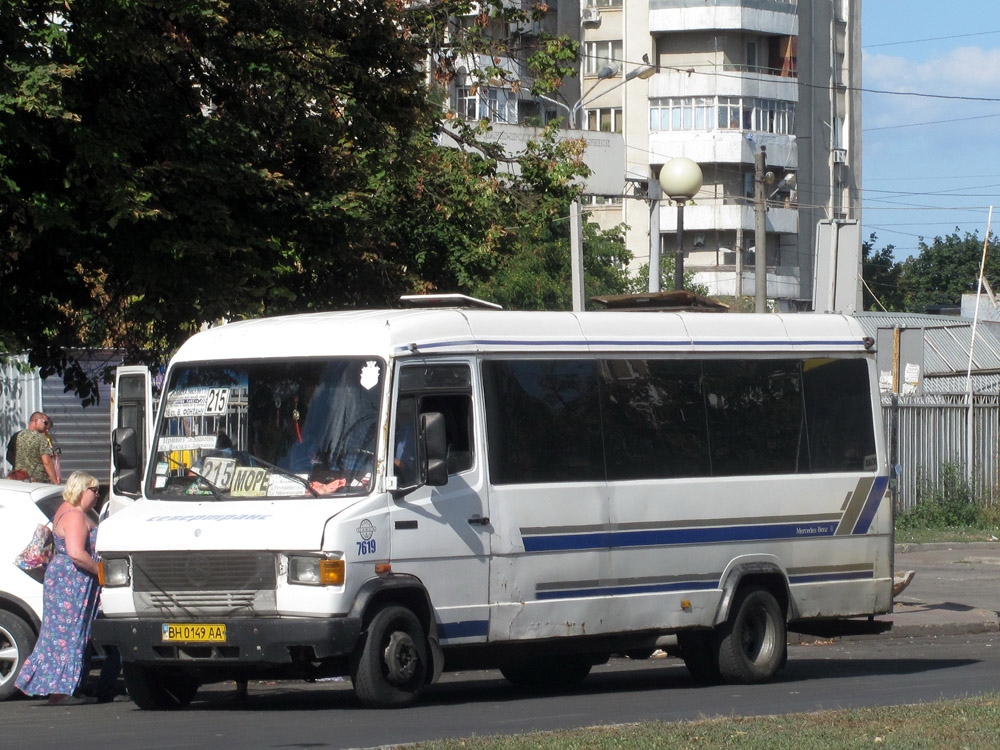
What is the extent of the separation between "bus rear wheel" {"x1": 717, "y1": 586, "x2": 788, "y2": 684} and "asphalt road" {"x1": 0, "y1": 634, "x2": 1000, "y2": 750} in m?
0.14

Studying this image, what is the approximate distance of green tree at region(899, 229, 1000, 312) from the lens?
9044 cm

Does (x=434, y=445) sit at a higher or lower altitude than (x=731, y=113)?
lower

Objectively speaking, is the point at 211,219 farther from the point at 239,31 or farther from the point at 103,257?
the point at 239,31

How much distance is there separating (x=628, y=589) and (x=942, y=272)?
8469cm

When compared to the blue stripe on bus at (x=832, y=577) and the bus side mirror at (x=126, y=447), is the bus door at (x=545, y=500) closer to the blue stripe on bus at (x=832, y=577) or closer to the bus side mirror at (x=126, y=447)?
the blue stripe on bus at (x=832, y=577)

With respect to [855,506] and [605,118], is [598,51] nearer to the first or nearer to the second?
[605,118]

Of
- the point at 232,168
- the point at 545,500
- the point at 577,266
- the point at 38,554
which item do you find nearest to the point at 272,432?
the point at 545,500

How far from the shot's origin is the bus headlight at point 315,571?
376 inches

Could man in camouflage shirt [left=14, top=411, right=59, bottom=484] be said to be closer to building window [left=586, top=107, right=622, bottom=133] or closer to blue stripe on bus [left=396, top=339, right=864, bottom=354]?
blue stripe on bus [left=396, top=339, right=864, bottom=354]

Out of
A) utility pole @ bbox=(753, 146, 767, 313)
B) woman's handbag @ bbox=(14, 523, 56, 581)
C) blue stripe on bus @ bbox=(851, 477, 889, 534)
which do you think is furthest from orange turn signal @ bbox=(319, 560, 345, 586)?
utility pole @ bbox=(753, 146, 767, 313)

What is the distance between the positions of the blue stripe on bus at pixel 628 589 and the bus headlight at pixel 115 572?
266cm

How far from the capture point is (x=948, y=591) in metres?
19.7

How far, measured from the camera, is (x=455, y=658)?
10461 mm

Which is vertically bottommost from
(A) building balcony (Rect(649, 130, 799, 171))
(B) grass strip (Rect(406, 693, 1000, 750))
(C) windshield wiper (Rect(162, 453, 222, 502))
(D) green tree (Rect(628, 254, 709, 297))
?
(B) grass strip (Rect(406, 693, 1000, 750))
